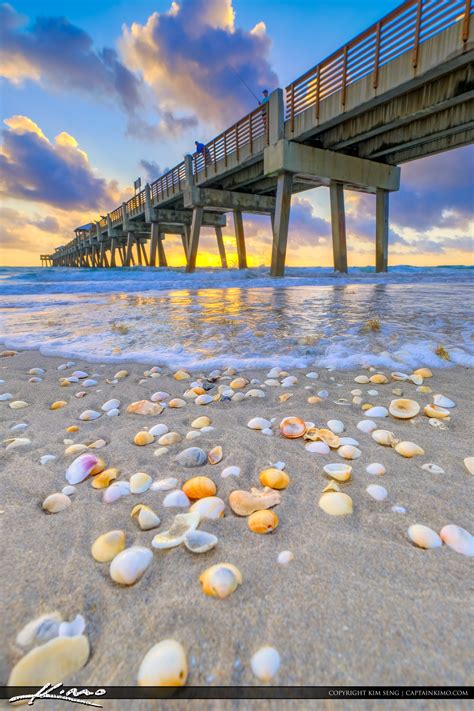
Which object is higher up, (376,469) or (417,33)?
(417,33)

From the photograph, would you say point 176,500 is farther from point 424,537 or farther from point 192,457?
point 424,537

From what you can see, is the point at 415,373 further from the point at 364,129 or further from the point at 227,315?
the point at 364,129

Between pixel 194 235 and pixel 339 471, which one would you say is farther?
pixel 194 235

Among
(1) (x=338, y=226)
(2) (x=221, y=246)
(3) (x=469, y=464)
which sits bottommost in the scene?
(3) (x=469, y=464)

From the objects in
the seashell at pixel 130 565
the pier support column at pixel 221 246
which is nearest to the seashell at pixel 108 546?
the seashell at pixel 130 565

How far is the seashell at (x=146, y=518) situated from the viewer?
83 centimetres

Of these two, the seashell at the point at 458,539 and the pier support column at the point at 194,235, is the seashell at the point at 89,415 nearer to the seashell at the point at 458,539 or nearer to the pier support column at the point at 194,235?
the seashell at the point at 458,539

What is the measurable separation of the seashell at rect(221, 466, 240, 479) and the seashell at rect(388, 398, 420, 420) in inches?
31.9

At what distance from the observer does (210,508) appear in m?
0.89

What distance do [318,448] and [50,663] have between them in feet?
2.99

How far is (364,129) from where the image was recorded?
999 centimetres

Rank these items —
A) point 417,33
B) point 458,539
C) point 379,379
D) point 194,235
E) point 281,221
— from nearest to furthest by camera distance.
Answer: point 458,539
point 379,379
point 417,33
point 281,221
point 194,235

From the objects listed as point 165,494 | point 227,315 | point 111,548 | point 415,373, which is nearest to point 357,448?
point 165,494

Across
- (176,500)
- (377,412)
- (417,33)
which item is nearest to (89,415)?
(176,500)
